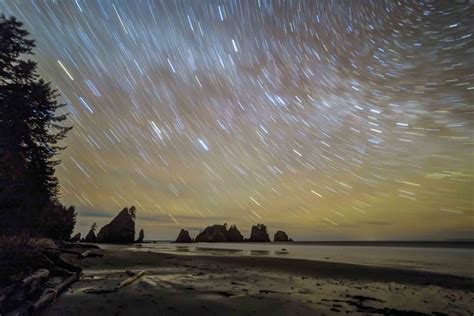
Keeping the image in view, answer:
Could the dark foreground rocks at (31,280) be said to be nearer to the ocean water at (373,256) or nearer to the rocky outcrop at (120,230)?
the ocean water at (373,256)

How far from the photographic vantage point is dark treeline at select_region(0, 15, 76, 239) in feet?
51.2

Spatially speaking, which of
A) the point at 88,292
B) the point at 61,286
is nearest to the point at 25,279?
the point at 61,286

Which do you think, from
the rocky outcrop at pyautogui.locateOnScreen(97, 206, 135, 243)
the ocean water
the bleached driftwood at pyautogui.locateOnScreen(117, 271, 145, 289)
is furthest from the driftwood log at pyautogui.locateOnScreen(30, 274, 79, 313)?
the rocky outcrop at pyautogui.locateOnScreen(97, 206, 135, 243)

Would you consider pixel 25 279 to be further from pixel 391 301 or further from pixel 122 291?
pixel 391 301

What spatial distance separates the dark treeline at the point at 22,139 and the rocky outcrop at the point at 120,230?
92856mm

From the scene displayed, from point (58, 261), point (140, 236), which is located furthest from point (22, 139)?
point (140, 236)

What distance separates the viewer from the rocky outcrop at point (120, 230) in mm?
108875

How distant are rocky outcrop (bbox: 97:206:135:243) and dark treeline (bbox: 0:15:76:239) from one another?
92.9 metres

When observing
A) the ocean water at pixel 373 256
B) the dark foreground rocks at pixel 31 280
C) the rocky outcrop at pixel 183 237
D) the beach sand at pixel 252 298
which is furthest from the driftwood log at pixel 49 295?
the rocky outcrop at pixel 183 237

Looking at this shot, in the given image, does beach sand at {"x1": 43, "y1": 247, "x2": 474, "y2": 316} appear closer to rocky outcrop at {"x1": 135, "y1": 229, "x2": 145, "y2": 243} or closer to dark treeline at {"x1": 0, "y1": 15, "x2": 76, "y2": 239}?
dark treeline at {"x1": 0, "y1": 15, "x2": 76, "y2": 239}

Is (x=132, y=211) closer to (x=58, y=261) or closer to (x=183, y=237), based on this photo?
(x=183, y=237)

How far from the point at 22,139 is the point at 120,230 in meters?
99.4

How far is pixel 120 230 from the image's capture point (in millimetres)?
110500

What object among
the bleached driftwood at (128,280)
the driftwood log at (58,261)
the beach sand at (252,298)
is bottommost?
the beach sand at (252,298)
